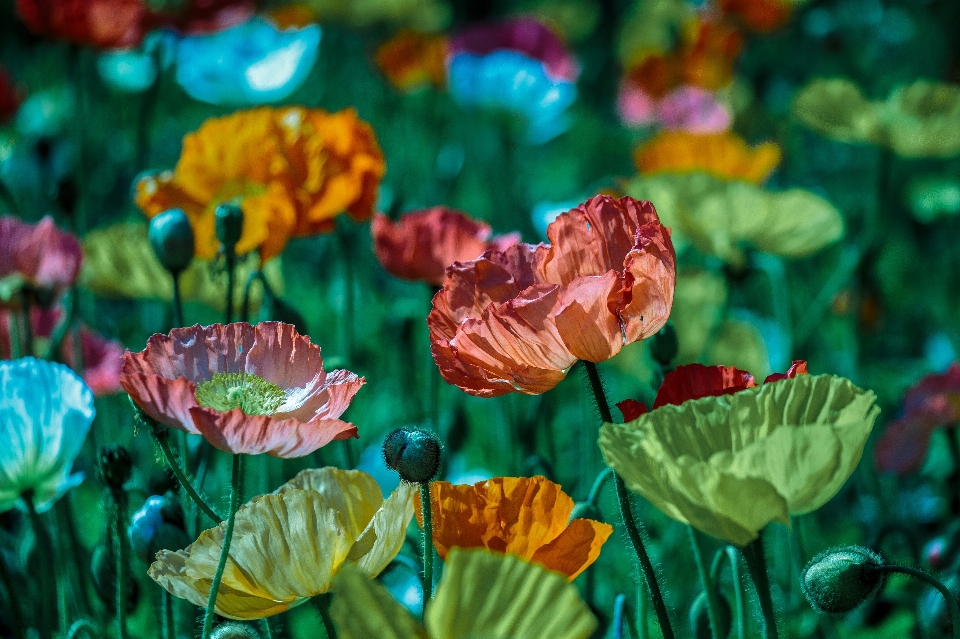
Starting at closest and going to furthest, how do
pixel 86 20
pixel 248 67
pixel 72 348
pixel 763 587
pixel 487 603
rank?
pixel 487 603 → pixel 763 587 → pixel 72 348 → pixel 86 20 → pixel 248 67

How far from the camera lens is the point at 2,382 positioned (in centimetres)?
92

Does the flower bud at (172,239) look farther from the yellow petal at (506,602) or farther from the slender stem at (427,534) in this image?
the yellow petal at (506,602)

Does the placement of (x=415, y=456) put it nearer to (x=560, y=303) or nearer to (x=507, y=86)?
(x=560, y=303)

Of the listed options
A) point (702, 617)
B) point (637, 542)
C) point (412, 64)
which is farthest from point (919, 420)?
point (412, 64)

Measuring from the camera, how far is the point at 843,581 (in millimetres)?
837

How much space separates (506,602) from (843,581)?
0.34m

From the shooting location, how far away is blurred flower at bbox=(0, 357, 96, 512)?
0.91 m

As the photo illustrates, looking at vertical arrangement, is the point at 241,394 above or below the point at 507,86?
below

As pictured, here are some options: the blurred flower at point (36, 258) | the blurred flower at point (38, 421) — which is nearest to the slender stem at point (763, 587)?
the blurred flower at point (38, 421)

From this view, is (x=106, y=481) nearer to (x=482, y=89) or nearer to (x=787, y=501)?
(x=787, y=501)

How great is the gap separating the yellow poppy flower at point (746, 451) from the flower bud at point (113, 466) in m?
0.52

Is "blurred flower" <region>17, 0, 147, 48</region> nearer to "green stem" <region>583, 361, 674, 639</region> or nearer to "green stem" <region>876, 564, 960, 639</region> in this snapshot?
"green stem" <region>583, 361, 674, 639</region>

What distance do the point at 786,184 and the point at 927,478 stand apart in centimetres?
119

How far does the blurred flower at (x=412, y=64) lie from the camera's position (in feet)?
10.2
